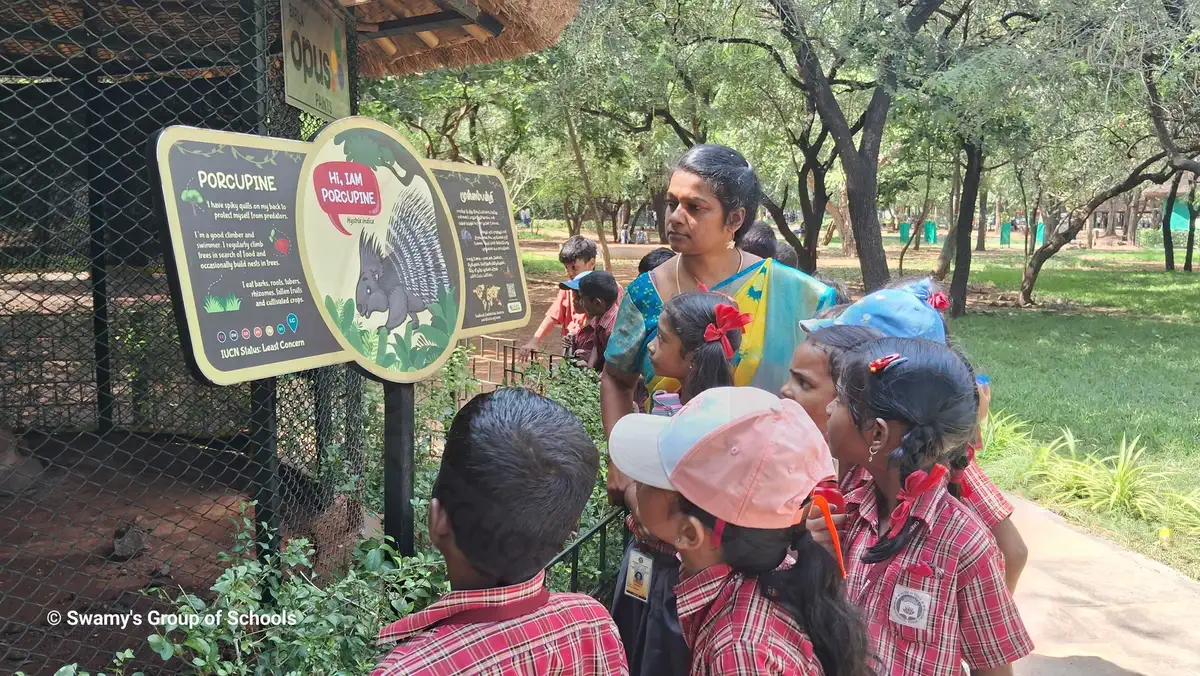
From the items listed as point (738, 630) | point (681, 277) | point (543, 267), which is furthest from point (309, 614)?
point (543, 267)

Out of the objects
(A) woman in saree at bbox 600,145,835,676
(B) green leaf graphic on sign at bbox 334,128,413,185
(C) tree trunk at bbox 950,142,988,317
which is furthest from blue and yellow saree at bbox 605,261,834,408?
(C) tree trunk at bbox 950,142,988,317

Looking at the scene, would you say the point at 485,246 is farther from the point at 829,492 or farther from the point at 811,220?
the point at 811,220

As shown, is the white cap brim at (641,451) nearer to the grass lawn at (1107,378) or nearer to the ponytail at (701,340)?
the ponytail at (701,340)

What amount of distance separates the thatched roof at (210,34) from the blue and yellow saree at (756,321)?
1583mm

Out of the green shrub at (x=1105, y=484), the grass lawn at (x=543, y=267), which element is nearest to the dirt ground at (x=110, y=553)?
the green shrub at (x=1105, y=484)

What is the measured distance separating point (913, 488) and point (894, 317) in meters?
0.78

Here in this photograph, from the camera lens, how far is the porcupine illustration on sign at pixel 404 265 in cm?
229

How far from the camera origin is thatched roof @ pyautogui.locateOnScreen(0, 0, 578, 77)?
3.59m

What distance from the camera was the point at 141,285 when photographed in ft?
17.0

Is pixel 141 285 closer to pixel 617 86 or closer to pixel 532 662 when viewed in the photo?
pixel 532 662

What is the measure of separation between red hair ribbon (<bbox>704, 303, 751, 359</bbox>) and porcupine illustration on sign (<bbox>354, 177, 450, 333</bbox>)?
79 cm

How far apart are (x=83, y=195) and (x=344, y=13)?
2.71 m

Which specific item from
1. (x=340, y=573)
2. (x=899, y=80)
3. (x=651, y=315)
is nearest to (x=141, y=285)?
(x=340, y=573)

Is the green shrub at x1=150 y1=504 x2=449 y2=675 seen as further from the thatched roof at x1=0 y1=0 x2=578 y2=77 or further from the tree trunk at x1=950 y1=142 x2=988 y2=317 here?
the tree trunk at x1=950 y1=142 x2=988 y2=317
